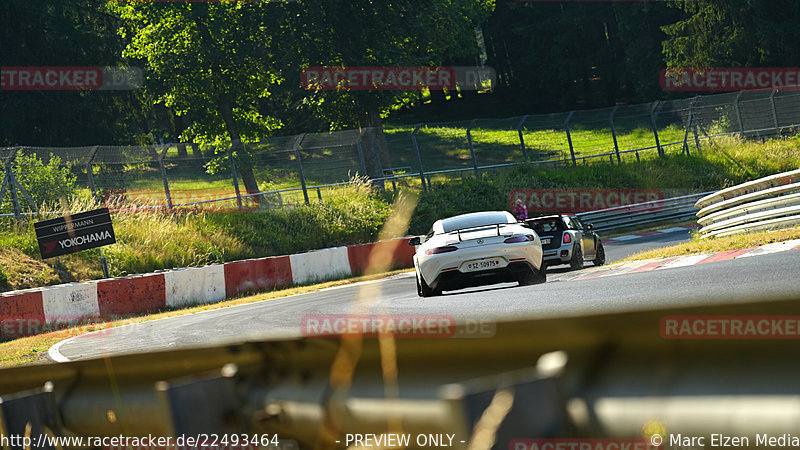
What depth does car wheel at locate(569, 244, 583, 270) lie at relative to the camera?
59.2 feet

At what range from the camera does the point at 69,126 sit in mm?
45281

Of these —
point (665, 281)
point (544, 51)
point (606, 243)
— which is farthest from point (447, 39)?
point (544, 51)

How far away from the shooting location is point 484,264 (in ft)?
42.0

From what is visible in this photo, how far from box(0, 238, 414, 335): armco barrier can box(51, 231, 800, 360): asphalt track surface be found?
2.27 m

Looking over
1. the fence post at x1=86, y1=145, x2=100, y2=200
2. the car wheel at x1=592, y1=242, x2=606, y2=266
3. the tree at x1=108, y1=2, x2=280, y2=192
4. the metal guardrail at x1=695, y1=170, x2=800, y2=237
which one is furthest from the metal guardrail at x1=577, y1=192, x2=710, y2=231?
the tree at x1=108, y1=2, x2=280, y2=192

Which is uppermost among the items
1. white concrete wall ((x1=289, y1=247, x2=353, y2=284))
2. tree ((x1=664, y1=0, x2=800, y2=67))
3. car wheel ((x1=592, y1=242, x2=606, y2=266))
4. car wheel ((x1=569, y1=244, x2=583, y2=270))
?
tree ((x1=664, y1=0, x2=800, y2=67))

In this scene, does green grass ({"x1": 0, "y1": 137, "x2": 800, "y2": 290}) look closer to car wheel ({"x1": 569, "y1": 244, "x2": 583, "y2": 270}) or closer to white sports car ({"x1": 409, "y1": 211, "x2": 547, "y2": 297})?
car wheel ({"x1": 569, "y1": 244, "x2": 583, "y2": 270})

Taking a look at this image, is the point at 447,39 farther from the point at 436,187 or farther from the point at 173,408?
the point at 173,408

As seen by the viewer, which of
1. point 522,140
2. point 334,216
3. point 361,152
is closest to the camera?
point 334,216

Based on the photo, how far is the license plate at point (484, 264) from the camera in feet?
42.0

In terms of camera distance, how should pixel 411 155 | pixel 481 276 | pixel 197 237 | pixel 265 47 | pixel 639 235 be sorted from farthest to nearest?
pixel 265 47
pixel 411 155
pixel 639 235
pixel 197 237
pixel 481 276

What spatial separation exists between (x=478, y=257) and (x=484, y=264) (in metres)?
0.14

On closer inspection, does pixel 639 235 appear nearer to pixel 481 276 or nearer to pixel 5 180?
pixel 481 276

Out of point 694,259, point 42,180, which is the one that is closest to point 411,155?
point 42,180
